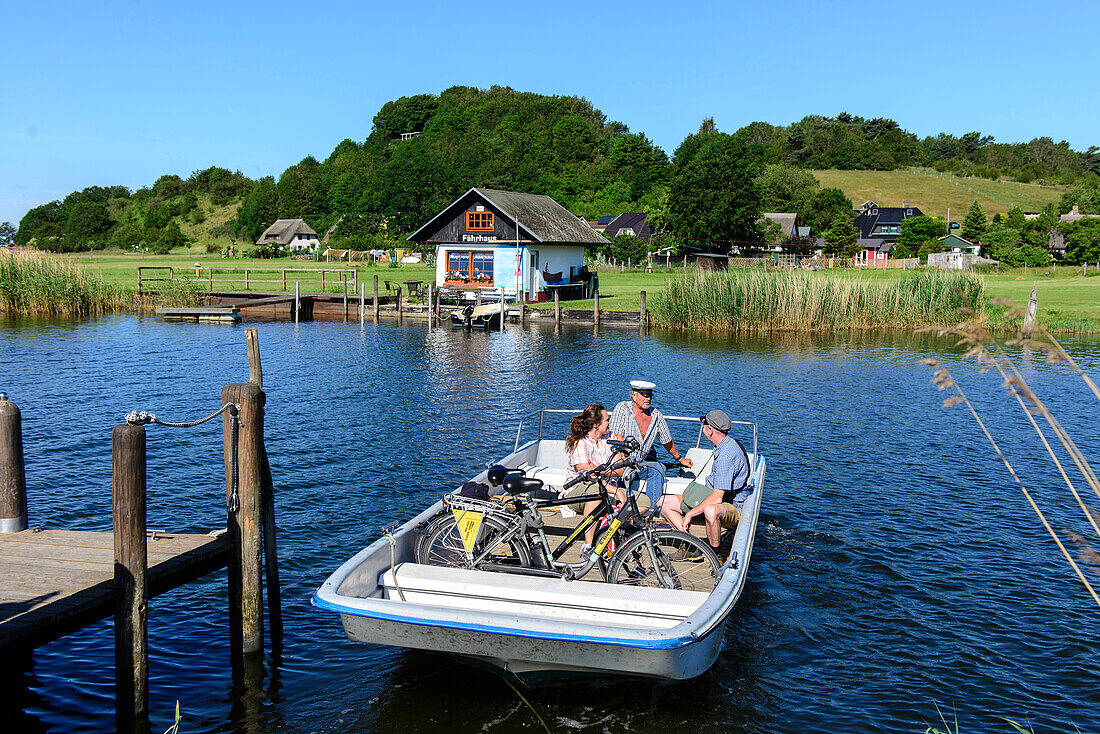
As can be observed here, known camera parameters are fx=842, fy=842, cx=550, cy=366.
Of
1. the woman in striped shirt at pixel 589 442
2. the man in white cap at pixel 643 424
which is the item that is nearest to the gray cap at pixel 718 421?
the man in white cap at pixel 643 424

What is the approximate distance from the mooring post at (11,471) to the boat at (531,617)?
146 inches

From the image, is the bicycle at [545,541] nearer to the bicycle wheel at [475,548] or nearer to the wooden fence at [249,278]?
the bicycle wheel at [475,548]

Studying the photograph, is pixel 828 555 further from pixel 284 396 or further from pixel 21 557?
pixel 284 396

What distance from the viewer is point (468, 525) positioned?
805 cm

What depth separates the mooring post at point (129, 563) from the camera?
22.2 feet

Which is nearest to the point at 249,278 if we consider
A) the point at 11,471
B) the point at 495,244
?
the point at 495,244

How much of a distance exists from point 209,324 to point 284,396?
21.1 metres

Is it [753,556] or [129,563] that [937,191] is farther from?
[129,563]

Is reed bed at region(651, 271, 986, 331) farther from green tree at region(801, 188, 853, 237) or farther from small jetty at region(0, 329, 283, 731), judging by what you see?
green tree at region(801, 188, 853, 237)

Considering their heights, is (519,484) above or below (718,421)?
below

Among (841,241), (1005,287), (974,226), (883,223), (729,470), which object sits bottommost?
(729,470)

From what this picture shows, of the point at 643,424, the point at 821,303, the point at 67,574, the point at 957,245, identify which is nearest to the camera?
the point at 67,574

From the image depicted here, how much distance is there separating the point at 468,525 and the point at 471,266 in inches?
1542

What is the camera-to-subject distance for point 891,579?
36.0ft
